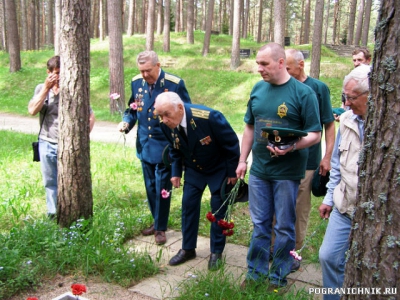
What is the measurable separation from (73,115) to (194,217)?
5.45ft

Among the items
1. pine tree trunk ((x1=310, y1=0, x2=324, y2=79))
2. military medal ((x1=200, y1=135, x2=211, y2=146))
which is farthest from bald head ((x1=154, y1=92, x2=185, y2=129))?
pine tree trunk ((x1=310, y1=0, x2=324, y2=79))

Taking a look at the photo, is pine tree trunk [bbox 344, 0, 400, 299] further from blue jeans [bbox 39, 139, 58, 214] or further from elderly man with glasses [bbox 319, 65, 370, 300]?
blue jeans [bbox 39, 139, 58, 214]

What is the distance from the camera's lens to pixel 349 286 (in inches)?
84.8

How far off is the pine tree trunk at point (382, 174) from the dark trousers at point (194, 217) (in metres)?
2.17

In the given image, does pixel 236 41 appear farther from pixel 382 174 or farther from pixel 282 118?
pixel 382 174

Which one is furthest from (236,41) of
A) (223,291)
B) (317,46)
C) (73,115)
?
(223,291)

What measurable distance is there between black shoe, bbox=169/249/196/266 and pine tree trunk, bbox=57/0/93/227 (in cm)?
116

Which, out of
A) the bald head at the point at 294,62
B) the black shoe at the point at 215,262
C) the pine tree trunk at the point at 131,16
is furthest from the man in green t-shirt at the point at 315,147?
the pine tree trunk at the point at 131,16

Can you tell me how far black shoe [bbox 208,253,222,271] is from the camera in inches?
157

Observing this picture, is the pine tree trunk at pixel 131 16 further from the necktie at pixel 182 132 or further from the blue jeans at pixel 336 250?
the blue jeans at pixel 336 250

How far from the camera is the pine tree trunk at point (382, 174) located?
1.89 meters

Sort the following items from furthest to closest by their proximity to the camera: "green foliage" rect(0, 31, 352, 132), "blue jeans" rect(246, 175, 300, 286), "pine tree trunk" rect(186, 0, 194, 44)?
"pine tree trunk" rect(186, 0, 194, 44) < "green foliage" rect(0, 31, 352, 132) < "blue jeans" rect(246, 175, 300, 286)

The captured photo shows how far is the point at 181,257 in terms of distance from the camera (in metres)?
4.29

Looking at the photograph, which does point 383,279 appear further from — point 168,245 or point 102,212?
point 102,212
